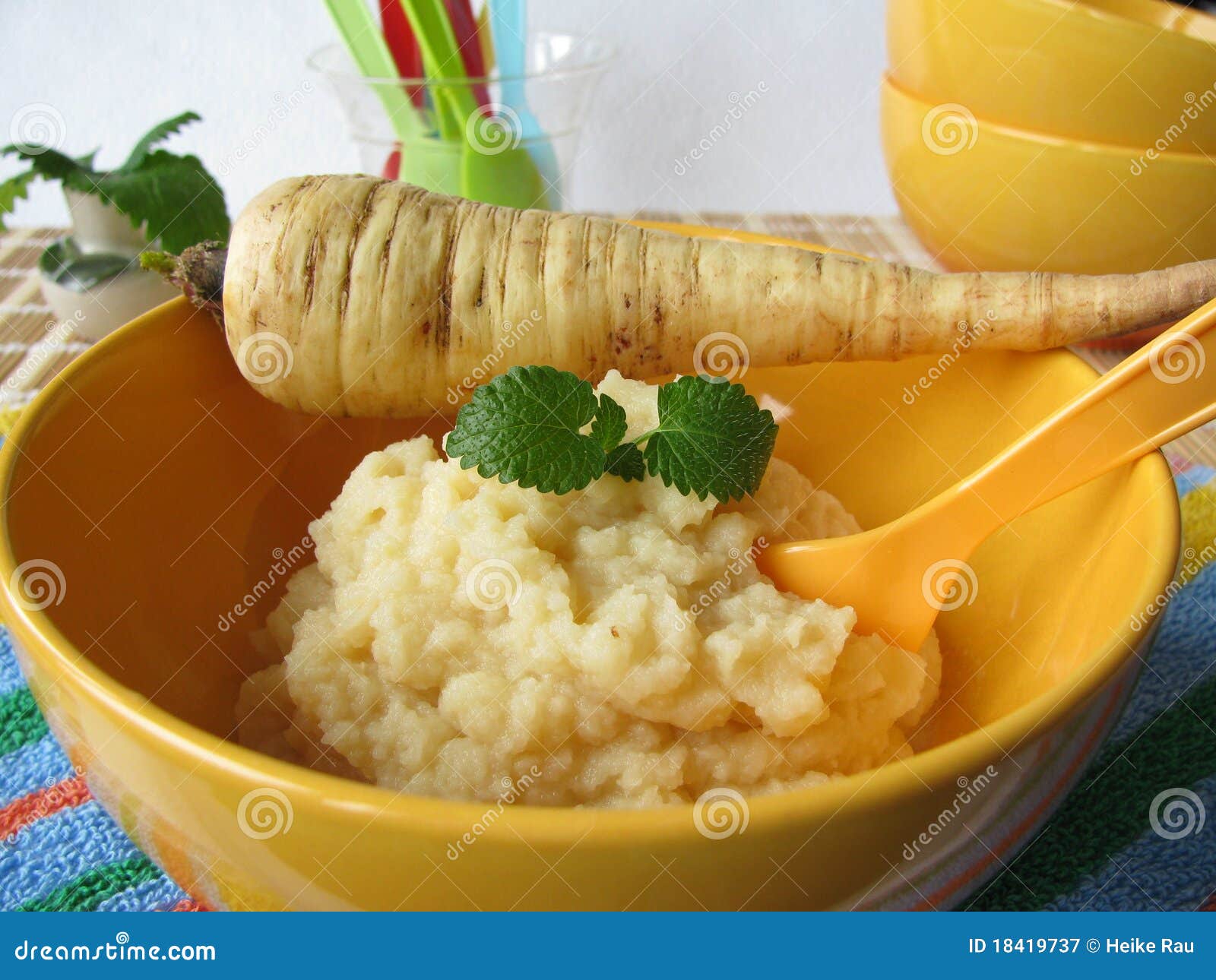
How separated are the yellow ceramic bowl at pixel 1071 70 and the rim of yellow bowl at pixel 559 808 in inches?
47.6

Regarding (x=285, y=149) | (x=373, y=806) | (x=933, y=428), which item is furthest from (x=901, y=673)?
(x=285, y=149)

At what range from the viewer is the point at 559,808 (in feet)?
2.73

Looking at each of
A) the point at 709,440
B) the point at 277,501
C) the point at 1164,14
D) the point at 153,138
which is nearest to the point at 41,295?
the point at 153,138

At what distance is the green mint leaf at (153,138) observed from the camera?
211 centimetres

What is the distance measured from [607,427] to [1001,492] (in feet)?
1.40

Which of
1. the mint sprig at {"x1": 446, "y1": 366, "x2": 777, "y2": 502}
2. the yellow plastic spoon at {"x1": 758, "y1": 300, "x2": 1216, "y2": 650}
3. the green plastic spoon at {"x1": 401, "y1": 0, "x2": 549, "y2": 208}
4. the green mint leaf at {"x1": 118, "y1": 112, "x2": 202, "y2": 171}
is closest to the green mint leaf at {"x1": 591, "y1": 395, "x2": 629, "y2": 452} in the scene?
the mint sprig at {"x1": 446, "y1": 366, "x2": 777, "y2": 502}

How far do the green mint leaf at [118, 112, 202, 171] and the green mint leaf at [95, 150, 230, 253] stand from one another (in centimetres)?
3

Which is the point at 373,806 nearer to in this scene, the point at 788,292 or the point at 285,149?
the point at 788,292

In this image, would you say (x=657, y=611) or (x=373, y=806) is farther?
(x=657, y=611)

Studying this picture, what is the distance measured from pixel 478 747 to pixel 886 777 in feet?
1.29

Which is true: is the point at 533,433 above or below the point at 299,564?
above

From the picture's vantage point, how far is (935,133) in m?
2.05

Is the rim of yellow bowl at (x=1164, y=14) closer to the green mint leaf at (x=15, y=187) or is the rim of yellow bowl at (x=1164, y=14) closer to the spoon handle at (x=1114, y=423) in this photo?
the spoon handle at (x=1114, y=423)

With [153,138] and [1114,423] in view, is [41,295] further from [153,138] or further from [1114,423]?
[1114,423]
